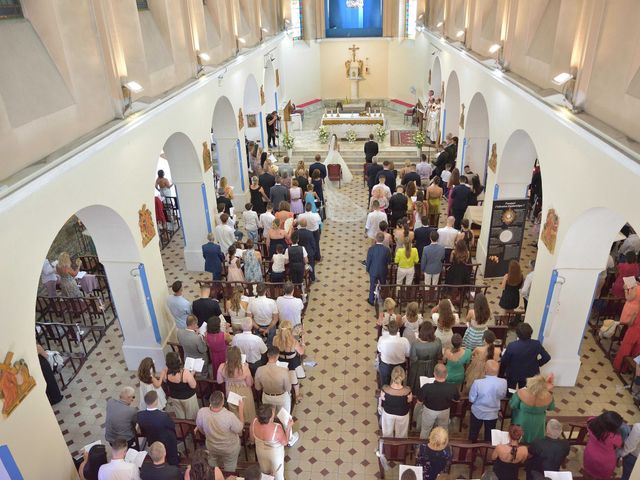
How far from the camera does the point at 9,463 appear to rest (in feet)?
17.9

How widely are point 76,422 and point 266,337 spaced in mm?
3364

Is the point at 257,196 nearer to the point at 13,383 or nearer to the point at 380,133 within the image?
the point at 13,383

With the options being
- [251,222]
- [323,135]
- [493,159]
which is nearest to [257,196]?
[251,222]

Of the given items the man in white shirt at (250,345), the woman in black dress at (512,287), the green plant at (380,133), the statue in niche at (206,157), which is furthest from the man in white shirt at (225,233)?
the green plant at (380,133)

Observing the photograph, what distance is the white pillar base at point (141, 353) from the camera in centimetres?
941

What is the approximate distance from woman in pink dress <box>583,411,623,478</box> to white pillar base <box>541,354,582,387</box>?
8.02 feet

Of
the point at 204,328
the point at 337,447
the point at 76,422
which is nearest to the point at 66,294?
the point at 76,422

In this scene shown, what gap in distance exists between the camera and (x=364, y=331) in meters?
10.4

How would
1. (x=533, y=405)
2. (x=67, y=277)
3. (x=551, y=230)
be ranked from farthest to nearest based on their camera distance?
(x=67, y=277), (x=551, y=230), (x=533, y=405)

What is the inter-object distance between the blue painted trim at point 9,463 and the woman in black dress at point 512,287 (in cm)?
799

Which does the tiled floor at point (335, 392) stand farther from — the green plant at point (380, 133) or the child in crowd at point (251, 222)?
the green plant at point (380, 133)

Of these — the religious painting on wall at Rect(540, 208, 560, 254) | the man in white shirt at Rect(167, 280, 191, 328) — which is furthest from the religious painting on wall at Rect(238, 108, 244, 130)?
the religious painting on wall at Rect(540, 208, 560, 254)

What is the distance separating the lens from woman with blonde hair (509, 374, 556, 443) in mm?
6418

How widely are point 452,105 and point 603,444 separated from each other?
14.6 m
